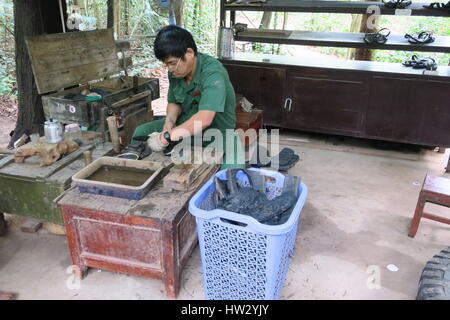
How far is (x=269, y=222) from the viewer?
173cm

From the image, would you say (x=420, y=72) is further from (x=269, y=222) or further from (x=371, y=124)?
(x=269, y=222)

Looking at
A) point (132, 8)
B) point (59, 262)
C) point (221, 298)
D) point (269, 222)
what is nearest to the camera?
point (269, 222)

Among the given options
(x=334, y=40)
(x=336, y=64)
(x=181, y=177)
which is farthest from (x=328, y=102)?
(x=181, y=177)

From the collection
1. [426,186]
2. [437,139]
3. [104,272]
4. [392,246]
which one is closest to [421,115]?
[437,139]

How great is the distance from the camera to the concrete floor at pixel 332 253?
2.11 metres

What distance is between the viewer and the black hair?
2164mm

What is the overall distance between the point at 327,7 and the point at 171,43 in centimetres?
275

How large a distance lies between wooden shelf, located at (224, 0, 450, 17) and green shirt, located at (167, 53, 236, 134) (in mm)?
2201

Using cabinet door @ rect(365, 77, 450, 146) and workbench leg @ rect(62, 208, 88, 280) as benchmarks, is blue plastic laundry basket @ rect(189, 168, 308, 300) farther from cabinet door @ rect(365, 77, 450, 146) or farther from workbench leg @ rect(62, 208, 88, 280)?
cabinet door @ rect(365, 77, 450, 146)

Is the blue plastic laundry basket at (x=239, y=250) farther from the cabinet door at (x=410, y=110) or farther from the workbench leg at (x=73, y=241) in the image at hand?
the cabinet door at (x=410, y=110)

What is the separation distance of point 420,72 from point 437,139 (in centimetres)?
75

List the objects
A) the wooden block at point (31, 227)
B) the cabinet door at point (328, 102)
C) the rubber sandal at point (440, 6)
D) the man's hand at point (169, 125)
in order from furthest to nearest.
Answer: the cabinet door at point (328, 102)
the rubber sandal at point (440, 6)
the man's hand at point (169, 125)
the wooden block at point (31, 227)

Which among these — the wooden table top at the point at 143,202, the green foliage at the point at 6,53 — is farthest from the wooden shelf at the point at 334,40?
the green foliage at the point at 6,53

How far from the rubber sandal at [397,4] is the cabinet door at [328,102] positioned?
0.85 meters
